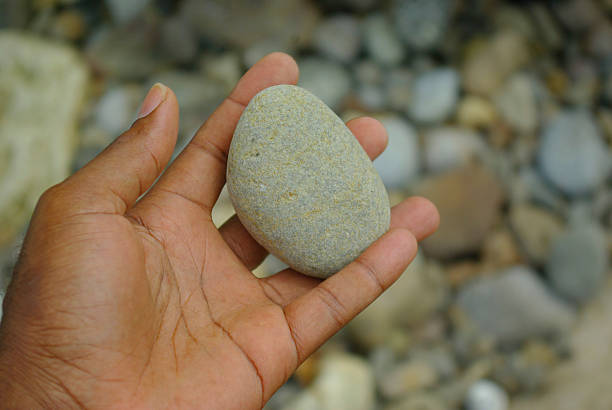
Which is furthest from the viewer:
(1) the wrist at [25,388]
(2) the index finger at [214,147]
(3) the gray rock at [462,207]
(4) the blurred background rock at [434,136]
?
(3) the gray rock at [462,207]

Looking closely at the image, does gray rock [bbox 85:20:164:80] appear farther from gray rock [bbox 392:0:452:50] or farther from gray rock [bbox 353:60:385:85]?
gray rock [bbox 392:0:452:50]

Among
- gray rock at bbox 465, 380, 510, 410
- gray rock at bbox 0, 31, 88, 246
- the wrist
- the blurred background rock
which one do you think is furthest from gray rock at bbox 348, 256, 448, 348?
gray rock at bbox 0, 31, 88, 246

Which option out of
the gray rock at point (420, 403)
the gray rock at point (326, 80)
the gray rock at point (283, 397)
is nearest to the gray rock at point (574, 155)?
the gray rock at point (326, 80)

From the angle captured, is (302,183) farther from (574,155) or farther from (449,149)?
(574,155)

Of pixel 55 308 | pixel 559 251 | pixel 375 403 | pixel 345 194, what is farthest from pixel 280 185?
pixel 559 251

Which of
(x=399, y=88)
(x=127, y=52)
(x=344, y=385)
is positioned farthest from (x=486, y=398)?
Answer: (x=127, y=52)

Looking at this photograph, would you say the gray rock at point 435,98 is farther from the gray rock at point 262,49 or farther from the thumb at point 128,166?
the thumb at point 128,166

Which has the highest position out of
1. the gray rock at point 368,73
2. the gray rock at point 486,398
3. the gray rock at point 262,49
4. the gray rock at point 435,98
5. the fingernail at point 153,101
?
the fingernail at point 153,101

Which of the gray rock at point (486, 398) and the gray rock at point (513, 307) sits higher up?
the gray rock at point (513, 307)
